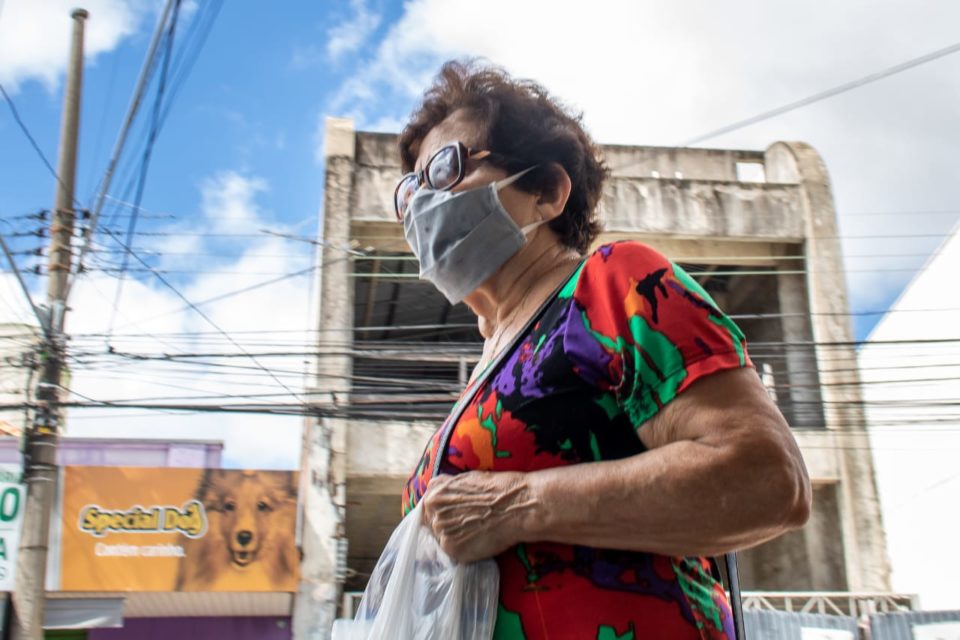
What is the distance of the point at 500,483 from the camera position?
112 cm

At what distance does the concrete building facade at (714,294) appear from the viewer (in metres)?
9.42

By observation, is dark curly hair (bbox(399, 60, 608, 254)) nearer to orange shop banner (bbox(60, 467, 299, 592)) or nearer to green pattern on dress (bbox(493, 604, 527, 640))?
green pattern on dress (bbox(493, 604, 527, 640))

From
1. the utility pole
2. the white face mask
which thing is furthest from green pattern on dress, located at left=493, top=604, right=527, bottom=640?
the utility pole

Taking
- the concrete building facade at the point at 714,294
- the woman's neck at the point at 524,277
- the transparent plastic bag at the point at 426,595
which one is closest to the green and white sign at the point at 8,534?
the concrete building facade at the point at 714,294

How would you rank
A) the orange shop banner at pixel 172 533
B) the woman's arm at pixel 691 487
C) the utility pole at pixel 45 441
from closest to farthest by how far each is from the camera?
the woman's arm at pixel 691 487
the utility pole at pixel 45 441
the orange shop banner at pixel 172 533

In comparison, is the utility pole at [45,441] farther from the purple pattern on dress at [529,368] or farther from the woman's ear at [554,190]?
the purple pattern on dress at [529,368]

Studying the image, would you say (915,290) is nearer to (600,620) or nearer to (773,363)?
(773,363)

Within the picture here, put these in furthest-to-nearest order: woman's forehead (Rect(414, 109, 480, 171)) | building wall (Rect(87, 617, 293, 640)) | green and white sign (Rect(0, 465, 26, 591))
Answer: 1. building wall (Rect(87, 617, 293, 640))
2. green and white sign (Rect(0, 465, 26, 591))
3. woman's forehead (Rect(414, 109, 480, 171))

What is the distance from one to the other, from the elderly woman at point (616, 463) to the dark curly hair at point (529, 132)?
25cm

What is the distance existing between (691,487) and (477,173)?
0.73 m

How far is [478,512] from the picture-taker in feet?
A: 3.71

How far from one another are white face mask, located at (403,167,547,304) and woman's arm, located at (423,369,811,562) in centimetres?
51

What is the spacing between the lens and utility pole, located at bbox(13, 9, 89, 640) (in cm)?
712

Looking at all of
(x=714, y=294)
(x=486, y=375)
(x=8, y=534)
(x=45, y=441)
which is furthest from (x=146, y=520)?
(x=486, y=375)
